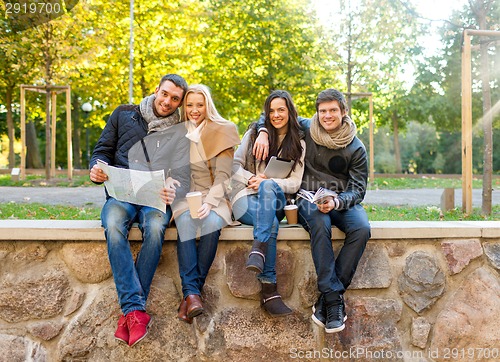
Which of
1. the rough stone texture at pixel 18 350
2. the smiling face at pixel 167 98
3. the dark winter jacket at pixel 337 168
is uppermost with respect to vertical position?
the smiling face at pixel 167 98

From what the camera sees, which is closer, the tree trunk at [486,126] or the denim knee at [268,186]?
the denim knee at [268,186]

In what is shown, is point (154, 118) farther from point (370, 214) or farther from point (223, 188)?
point (370, 214)

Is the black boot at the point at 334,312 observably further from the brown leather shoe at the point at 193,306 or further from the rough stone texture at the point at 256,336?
the brown leather shoe at the point at 193,306

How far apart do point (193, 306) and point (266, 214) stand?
670 millimetres

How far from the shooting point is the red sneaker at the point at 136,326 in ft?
8.89

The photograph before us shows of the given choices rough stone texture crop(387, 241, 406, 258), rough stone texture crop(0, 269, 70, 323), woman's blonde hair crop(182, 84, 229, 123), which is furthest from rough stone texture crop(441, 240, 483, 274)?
rough stone texture crop(0, 269, 70, 323)

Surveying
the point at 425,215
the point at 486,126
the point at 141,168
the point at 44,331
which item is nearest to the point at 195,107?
the point at 141,168

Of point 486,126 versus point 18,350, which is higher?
point 486,126

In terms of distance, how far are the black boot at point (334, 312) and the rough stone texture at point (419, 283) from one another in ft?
1.54

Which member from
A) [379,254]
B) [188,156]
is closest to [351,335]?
[379,254]

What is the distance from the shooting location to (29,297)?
292 centimetres

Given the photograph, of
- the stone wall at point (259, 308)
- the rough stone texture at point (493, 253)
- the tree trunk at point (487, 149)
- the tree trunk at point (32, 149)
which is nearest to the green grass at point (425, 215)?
the tree trunk at point (487, 149)

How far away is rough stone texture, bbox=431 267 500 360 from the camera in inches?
123

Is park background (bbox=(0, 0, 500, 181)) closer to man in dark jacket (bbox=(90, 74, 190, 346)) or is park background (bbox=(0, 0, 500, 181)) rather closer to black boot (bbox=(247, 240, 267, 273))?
man in dark jacket (bbox=(90, 74, 190, 346))
